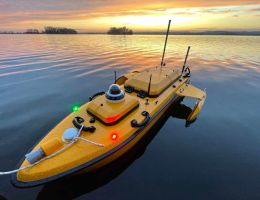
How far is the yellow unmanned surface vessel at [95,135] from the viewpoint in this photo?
5.48m

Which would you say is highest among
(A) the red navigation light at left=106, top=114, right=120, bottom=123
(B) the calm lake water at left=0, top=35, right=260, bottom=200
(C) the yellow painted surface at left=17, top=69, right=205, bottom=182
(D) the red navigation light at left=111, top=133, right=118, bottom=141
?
(A) the red navigation light at left=106, top=114, right=120, bottom=123

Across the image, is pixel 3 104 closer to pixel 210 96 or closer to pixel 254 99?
pixel 210 96

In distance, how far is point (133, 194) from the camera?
20.3ft

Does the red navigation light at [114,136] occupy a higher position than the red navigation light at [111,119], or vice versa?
the red navigation light at [111,119]

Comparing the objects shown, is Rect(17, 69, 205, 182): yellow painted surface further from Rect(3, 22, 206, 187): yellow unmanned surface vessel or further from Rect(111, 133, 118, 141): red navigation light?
Rect(111, 133, 118, 141): red navigation light

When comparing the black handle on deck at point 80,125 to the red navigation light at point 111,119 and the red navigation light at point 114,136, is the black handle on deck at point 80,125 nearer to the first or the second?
the red navigation light at point 111,119

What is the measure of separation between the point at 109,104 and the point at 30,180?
4055 mm

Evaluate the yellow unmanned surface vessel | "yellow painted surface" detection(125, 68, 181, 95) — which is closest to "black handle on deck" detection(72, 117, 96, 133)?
the yellow unmanned surface vessel

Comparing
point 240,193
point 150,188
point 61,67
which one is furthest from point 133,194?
point 61,67

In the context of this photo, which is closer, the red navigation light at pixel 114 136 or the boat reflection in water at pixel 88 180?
the boat reflection in water at pixel 88 180

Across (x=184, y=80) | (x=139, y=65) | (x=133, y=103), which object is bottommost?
(x=139, y=65)

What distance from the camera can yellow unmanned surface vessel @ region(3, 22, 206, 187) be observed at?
5484 millimetres

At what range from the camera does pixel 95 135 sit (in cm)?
674

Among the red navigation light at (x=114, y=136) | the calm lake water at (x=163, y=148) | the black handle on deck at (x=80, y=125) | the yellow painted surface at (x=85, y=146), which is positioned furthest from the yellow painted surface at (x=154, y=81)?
the black handle on deck at (x=80, y=125)
